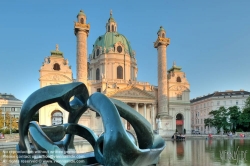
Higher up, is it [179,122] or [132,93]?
[132,93]

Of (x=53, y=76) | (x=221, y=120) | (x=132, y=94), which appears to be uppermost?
(x=53, y=76)

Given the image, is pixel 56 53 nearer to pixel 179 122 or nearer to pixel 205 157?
pixel 179 122

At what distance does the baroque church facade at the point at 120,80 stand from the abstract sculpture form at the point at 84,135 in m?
32.1

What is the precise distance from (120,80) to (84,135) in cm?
4610

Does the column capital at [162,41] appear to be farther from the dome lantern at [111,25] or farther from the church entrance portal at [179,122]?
the dome lantern at [111,25]

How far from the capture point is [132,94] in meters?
51.8

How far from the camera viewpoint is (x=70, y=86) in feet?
28.8

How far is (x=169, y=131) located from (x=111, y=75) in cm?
1923

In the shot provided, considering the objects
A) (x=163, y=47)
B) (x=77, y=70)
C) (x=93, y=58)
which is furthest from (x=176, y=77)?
(x=77, y=70)

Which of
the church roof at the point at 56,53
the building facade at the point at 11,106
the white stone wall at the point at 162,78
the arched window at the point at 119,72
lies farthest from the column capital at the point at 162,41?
the building facade at the point at 11,106

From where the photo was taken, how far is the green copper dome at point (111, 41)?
60350mm

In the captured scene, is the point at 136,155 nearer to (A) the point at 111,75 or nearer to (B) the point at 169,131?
(B) the point at 169,131

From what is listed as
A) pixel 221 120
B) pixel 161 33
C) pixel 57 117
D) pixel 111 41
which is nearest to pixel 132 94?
pixel 161 33

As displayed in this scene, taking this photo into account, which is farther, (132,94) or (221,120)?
(132,94)
